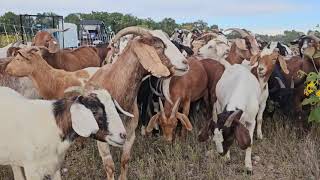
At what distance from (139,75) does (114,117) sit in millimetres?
1140

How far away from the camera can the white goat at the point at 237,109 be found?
5406 millimetres

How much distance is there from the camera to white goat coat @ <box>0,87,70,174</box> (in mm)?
4176

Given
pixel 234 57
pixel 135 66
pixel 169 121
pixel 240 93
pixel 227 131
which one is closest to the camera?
pixel 135 66

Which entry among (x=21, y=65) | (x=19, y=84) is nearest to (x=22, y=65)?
(x=21, y=65)

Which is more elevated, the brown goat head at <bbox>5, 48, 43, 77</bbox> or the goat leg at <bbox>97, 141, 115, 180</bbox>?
the brown goat head at <bbox>5, 48, 43, 77</bbox>

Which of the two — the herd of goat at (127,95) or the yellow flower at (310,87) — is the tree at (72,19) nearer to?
the herd of goat at (127,95)

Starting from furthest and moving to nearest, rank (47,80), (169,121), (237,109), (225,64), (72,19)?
1. (72,19)
2. (225,64)
3. (169,121)
4. (47,80)
5. (237,109)

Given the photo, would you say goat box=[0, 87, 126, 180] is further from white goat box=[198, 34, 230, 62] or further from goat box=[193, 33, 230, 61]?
white goat box=[198, 34, 230, 62]

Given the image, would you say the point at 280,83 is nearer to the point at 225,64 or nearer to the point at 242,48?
the point at 225,64

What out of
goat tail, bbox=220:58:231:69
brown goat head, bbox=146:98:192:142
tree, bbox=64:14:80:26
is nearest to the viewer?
brown goat head, bbox=146:98:192:142

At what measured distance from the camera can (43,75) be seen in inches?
249

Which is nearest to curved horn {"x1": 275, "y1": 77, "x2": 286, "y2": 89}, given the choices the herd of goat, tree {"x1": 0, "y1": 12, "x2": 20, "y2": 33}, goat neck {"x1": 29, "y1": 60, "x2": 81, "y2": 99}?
the herd of goat

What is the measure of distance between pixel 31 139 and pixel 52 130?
0.62 feet

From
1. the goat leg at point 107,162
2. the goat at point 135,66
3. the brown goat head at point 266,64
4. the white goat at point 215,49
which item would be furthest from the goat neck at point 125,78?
the white goat at point 215,49
